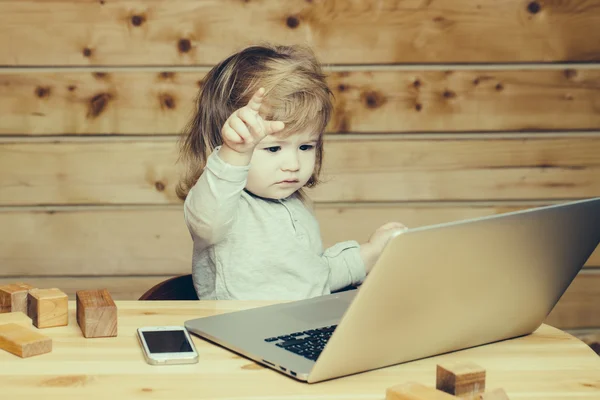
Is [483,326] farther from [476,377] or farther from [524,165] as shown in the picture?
[524,165]

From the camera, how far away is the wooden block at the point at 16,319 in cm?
102

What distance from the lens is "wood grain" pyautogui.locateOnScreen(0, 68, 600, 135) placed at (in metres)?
2.23

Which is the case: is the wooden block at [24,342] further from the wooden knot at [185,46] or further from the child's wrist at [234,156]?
the wooden knot at [185,46]

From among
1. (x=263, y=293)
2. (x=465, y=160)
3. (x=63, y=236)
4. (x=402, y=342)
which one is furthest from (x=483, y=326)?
(x=63, y=236)

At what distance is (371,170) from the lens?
2.31 meters

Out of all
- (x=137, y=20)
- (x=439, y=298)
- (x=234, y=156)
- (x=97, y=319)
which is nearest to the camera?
(x=439, y=298)

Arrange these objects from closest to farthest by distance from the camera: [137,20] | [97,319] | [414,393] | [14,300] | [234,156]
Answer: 1. [414,393]
2. [97,319]
3. [14,300]
4. [234,156]
5. [137,20]

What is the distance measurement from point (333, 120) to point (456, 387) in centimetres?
161

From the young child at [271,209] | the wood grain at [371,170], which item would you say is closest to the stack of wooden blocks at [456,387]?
the young child at [271,209]

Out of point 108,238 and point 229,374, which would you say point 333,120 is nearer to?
point 108,238

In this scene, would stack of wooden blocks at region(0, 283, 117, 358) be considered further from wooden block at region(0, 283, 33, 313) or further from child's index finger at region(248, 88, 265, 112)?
child's index finger at region(248, 88, 265, 112)

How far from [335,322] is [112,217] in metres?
1.39

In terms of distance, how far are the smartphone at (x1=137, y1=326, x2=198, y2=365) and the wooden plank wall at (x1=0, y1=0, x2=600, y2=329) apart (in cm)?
135

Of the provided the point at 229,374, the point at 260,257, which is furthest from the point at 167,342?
the point at 260,257
